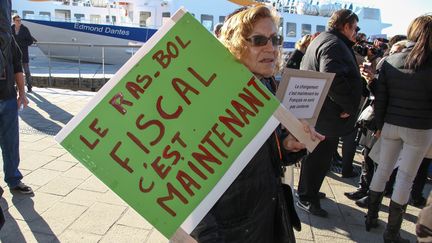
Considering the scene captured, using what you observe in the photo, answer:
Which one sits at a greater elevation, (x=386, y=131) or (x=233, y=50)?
(x=233, y=50)

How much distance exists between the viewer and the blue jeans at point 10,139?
332 centimetres

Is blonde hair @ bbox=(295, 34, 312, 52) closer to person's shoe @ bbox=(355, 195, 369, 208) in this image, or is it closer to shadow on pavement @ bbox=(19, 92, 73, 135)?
person's shoe @ bbox=(355, 195, 369, 208)

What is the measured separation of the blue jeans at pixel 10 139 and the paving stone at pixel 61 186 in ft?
0.96

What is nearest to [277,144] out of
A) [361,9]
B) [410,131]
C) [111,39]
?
[410,131]

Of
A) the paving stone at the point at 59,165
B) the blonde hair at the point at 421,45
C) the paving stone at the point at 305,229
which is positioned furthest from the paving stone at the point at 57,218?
the blonde hair at the point at 421,45

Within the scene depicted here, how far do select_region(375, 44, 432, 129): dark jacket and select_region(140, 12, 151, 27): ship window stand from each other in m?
17.5

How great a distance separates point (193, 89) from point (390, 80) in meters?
2.25

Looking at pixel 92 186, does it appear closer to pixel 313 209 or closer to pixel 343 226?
pixel 313 209

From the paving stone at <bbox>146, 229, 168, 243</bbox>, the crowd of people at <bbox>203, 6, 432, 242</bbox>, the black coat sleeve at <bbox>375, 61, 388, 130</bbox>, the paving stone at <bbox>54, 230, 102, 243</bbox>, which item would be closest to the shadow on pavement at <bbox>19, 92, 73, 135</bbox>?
the paving stone at <bbox>54, 230, 102, 243</bbox>

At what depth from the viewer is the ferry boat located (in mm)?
18391

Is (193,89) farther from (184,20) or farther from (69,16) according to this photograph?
(69,16)

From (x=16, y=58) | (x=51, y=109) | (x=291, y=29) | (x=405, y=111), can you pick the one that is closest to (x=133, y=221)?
(x=16, y=58)

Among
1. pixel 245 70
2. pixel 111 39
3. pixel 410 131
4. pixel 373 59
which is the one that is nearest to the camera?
pixel 245 70

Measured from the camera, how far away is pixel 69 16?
1980 centimetres
